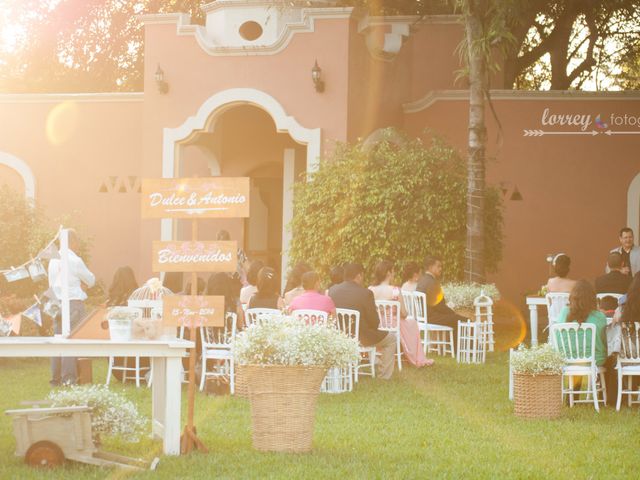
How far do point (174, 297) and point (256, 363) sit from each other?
0.69 metres

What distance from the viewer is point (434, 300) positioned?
14.1 m

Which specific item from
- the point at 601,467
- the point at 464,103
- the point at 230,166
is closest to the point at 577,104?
the point at 464,103

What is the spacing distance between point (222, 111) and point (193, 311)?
39.1 feet

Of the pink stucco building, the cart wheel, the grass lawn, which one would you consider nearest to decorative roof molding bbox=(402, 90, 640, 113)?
the pink stucco building

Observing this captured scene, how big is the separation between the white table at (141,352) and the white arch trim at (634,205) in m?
13.9

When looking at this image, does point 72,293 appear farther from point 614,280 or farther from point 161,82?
point 161,82

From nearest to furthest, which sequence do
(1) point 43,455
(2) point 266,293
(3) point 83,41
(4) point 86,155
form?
(1) point 43,455, (2) point 266,293, (4) point 86,155, (3) point 83,41

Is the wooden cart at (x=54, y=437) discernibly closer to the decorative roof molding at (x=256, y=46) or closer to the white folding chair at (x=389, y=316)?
the white folding chair at (x=389, y=316)

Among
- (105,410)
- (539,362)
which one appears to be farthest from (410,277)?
(105,410)

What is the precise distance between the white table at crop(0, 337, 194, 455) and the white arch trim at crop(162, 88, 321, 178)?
11089 millimetres

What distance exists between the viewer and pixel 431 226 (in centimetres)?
1706

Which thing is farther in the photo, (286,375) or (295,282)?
(295,282)

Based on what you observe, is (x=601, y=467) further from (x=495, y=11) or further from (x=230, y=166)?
(x=230, y=166)

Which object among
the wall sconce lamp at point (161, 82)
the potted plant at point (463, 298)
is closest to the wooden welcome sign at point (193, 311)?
the potted plant at point (463, 298)
